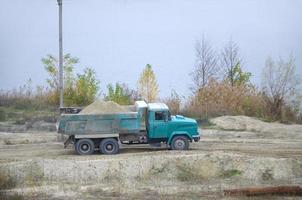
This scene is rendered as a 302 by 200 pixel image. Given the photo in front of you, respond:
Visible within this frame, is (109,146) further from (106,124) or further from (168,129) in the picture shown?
(168,129)

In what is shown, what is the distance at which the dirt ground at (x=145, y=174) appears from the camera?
16766 mm

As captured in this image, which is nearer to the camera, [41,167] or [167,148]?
[41,167]

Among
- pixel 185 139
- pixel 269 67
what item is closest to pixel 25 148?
pixel 185 139

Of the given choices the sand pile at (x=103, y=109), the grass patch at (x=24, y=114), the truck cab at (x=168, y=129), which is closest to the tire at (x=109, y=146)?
the sand pile at (x=103, y=109)

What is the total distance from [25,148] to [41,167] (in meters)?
5.11

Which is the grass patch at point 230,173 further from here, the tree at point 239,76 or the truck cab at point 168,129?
the tree at point 239,76

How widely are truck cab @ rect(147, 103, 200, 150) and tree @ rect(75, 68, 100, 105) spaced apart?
481 inches

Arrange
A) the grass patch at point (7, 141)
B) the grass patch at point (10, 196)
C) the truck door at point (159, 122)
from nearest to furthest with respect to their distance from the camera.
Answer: the grass patch at point (10, 196) < the truck door at point (159, 122) < the grass patch at point (7, 141)

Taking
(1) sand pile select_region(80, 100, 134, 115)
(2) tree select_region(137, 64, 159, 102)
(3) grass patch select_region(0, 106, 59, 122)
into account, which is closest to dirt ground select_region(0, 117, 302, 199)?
(1) sand pile select_region(80, 100, 134, 115)

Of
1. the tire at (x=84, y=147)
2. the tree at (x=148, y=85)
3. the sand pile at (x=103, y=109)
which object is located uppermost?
the tree at (x=148, y=85)

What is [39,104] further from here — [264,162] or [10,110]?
[264,162]

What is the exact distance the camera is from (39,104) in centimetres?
3372

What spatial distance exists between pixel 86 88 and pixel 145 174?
1582 cm

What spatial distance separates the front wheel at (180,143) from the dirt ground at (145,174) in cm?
72
